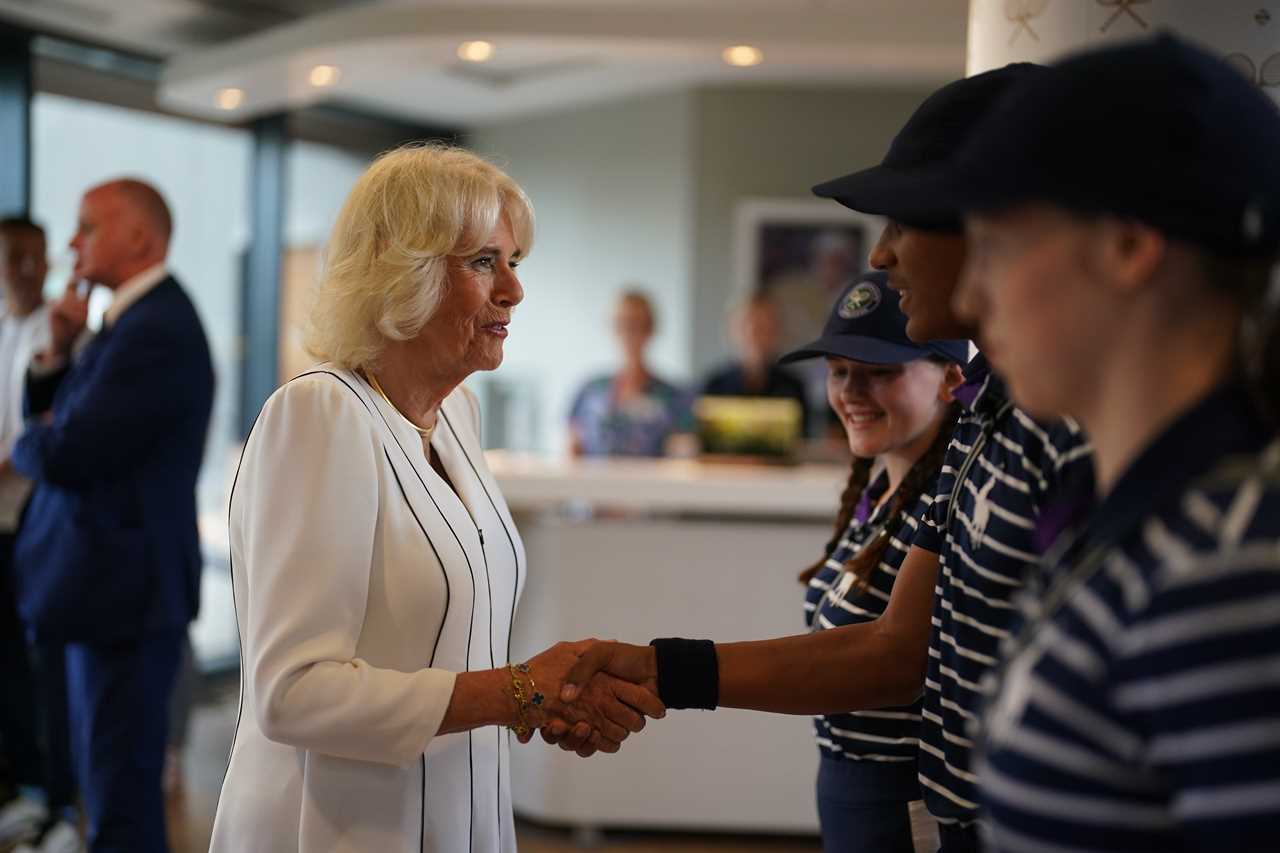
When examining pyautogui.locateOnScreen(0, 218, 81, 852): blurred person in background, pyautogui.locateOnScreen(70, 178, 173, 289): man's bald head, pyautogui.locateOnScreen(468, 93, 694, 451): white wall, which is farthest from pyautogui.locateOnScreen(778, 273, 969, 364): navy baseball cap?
pyautogui.locateOnScreen(468, 93, 694, 451): white wall

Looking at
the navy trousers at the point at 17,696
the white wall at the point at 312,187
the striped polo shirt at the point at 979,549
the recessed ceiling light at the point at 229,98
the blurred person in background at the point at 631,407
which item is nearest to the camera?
the striped polo shirt at the point at 979,549

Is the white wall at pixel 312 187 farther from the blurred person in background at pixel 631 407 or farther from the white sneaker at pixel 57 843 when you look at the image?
the white sneaker at pixel 57 843

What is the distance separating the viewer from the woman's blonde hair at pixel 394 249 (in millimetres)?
1605

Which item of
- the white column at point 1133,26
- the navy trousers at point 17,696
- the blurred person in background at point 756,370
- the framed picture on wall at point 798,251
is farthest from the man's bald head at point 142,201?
the framed picture on wall at point 798,251

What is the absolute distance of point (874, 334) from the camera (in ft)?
6.42

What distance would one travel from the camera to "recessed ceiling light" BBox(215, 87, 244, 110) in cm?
549

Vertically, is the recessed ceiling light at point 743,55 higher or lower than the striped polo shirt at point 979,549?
higher

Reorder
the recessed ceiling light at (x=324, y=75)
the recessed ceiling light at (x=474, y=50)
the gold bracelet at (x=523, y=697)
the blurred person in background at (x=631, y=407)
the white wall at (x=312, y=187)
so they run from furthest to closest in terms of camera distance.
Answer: the white wall at (x=312, y=187) < the recessed ceiling light at (x=324, y=75) < the blurred person in background at (x=631, y=407) < the recessed ceiling light at (x=474, y=50) < the gold bracelet at (x=523, y=697)

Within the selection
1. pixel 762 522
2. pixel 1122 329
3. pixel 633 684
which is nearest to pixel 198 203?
pixel 762 522

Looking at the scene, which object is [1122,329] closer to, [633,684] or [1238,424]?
[1238,424]

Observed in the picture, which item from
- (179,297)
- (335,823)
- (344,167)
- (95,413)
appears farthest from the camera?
(344,167)

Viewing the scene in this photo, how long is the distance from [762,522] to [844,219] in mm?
3415

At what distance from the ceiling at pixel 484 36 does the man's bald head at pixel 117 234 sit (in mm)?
1709

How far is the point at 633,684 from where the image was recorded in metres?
1.61
